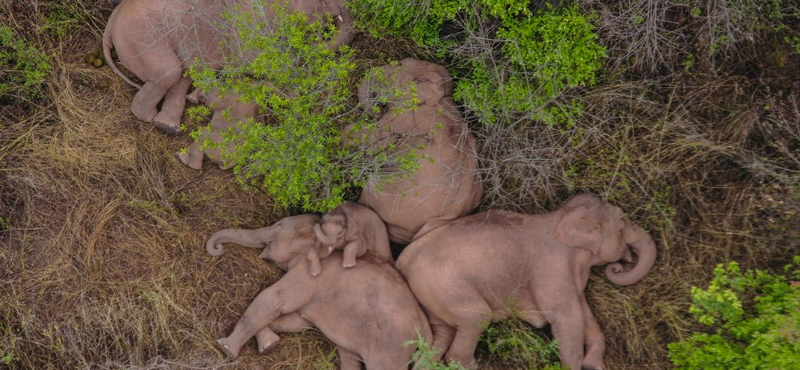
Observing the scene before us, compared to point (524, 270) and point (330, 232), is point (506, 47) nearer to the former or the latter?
point (524, 270)

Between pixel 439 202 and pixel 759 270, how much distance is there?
7.14ft

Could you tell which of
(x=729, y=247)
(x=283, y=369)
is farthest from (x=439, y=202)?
(x=729, y=247)

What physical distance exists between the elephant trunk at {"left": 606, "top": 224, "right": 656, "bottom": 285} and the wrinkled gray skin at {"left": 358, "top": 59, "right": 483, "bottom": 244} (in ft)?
3.66

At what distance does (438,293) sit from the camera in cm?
449

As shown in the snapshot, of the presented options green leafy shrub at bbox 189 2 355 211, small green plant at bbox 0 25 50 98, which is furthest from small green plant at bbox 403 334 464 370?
small green plant at bbox 0 25 50 98

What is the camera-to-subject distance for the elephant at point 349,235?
4.52m

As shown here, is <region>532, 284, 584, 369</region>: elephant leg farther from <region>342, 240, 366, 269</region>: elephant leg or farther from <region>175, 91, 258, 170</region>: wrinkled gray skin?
<region>175, 91, 258, 170</region>: wrinkled gray skin

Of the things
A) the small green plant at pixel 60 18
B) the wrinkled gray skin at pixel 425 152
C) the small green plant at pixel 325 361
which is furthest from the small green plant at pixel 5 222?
the wrinkled gray skin at pixel 425 152

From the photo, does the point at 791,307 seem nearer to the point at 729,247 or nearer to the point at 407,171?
the point at 729,247

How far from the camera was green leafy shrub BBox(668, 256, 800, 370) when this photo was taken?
154 inches

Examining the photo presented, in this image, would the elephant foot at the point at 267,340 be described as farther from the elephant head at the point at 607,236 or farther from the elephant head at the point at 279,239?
the elephant head at the point at 607,236

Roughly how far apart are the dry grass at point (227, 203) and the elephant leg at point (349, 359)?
0.19 meters

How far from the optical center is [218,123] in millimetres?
4918

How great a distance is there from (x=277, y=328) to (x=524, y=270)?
5.99 feet
